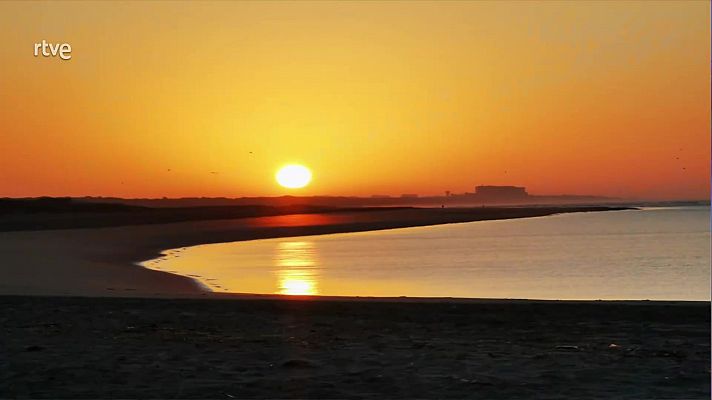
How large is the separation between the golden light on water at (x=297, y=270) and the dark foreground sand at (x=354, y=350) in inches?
319

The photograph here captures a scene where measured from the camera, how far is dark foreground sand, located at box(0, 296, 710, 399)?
10180 millimetres

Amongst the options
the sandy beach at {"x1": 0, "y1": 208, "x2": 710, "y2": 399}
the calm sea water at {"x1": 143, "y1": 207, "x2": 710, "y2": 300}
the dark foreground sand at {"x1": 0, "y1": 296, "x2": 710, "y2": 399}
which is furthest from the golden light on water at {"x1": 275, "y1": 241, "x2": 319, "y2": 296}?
the dark foreground sand at {"x1": 0, "y1": 296, "x2": 710, "y2": 399}

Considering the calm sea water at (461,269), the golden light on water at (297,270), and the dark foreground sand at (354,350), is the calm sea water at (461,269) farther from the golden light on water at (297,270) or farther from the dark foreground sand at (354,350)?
the dark foreground sand at (354,350)

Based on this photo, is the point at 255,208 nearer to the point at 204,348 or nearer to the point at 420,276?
the point at 420,276

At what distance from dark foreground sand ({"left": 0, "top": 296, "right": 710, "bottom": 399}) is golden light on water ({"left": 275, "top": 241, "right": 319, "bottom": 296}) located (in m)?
8.10

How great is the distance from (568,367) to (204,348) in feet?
16.6

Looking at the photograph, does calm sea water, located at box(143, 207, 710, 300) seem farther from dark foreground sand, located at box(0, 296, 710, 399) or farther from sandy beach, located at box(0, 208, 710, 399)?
dark foreground sand, located at box(0, 296, 710, 399)

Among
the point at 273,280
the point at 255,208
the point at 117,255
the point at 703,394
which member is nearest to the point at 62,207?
the point at 255,208

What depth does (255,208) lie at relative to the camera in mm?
173000

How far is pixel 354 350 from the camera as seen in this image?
42.2ft

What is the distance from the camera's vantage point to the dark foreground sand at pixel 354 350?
1018cm

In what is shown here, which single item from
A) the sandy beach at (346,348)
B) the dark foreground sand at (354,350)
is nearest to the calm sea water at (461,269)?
the sandy beach at (346,348)

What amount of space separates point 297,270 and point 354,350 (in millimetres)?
22524

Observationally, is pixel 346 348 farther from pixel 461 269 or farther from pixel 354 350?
pixel 461 269
